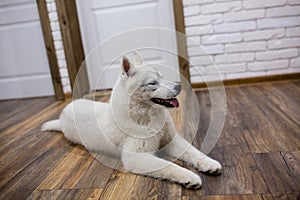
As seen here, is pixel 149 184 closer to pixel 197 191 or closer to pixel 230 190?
pixel 197 191

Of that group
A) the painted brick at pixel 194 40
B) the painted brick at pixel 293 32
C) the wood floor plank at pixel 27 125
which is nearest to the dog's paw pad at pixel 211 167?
the wood floor plank at pixel 27 125

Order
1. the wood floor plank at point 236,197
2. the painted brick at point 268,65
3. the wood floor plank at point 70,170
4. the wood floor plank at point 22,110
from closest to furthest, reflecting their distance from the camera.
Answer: the wood floor plank at point 236,197
the wood floor plank at point 70,170
the wood floor plank at point 22,110
the painted brick at point 268,65

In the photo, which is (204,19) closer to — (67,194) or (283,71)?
(283,71)

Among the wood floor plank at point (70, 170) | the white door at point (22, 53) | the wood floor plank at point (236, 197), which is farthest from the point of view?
the white door at point (22, 53)

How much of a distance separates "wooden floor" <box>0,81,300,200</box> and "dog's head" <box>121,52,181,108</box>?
0.29 metres

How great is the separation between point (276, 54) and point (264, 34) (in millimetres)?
186

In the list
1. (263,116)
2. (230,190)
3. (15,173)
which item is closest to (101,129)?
(15,173)

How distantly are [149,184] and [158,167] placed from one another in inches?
2.6

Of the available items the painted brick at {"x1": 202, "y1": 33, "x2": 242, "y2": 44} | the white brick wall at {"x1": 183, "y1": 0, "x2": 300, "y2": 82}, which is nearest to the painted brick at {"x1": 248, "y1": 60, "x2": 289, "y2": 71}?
the white brick wall at {"x1": 183, "y1": 0, "x2": 300, "y2": 82}

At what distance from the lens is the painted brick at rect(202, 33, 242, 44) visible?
7.05ft

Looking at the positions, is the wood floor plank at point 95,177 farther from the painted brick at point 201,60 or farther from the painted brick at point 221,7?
the painted brick at point 221,7

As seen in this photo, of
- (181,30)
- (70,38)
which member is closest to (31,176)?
(70,38)

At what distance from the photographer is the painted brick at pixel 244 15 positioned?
82.2 inches

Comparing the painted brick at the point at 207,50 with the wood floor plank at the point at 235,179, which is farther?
the painted brick at the point at 207,50
